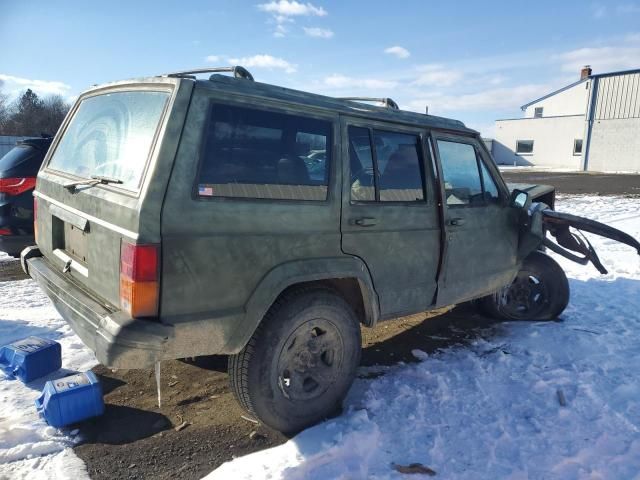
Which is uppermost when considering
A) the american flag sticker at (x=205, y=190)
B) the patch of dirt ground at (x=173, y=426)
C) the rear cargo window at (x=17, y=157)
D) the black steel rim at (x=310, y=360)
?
the rear cargo window at (x=17, y=157)

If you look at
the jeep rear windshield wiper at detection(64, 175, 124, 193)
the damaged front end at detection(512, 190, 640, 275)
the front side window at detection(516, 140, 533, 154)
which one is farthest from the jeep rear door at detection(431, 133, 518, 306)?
the front side window at detection(516, 140, 533, 154)

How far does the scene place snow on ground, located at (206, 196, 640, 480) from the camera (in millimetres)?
2549

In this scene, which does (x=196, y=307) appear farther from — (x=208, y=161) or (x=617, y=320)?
(x=617, y=320)

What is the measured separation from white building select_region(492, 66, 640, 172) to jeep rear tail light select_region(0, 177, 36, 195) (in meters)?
36.0

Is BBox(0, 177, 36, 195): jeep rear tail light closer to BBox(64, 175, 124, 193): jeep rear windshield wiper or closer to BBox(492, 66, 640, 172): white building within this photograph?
BBox(64, 175, 124, 193): jeep rear windshield wiper

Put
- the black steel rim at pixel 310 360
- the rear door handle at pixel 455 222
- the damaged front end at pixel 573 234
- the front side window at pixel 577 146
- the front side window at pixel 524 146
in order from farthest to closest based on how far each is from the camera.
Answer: the front side window at pixel 524 146 → the front side window at pixel 577 146 → the damaged front end at pixel 573 234 → the rear door handle at pixel 455 222 → the black steel rim at pixel 310 360

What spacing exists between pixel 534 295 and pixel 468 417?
92.4 inches

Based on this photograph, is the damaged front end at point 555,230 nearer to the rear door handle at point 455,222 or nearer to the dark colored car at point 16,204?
the rear door handle at point 455,222

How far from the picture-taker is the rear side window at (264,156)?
2453mm

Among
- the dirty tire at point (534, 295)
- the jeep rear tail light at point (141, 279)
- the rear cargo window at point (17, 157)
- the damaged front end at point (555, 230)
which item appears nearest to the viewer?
the jeep rear tail light at point (141, 279)

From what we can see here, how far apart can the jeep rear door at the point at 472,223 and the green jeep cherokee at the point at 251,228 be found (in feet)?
0.08

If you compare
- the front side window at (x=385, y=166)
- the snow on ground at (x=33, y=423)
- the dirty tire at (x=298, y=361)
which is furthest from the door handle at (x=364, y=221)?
the snow on ground at (x=33, y=423)

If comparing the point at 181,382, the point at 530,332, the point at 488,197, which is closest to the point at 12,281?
the point at 181,382

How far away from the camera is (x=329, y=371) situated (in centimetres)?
302
